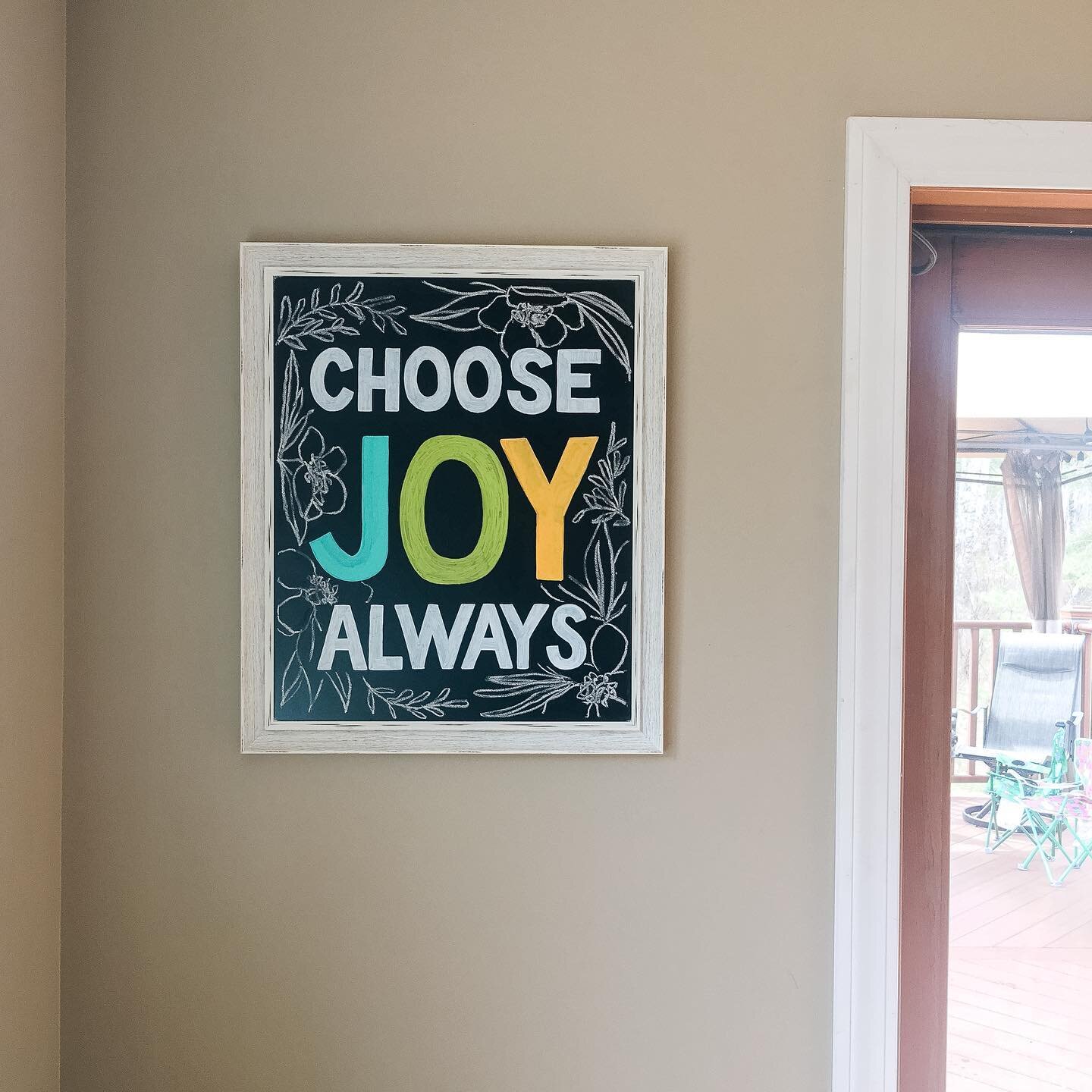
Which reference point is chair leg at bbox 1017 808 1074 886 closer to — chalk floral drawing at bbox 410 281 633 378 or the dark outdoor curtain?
the dark outdoor curtain

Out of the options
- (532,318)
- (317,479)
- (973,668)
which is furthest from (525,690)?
(973,668)

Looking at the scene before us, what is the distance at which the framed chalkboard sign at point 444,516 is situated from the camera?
1.16 meters

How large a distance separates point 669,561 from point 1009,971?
2.71 ft

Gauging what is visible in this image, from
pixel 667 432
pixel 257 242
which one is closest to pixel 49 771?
pixel 257 242

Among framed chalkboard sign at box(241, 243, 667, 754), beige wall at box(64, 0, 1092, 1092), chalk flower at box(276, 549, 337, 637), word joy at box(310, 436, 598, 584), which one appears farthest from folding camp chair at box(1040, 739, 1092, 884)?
chalk flower at box(276, 549, 337, 637)

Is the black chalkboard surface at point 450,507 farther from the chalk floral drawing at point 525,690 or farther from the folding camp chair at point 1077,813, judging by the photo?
the folding camp chair at point 1077,813

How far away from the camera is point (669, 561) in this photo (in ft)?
3.86

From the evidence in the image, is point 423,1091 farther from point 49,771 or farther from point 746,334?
point 746,334

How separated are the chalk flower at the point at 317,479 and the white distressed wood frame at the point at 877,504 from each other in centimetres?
71

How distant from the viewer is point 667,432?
3.85 ft

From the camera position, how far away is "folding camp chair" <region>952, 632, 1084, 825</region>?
1269 mm

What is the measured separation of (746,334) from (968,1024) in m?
1.09

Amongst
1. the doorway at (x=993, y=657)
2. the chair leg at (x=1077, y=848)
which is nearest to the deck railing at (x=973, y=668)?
the doorway at (x=993, y=657)

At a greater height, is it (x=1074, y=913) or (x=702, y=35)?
(x=702, y=35)
